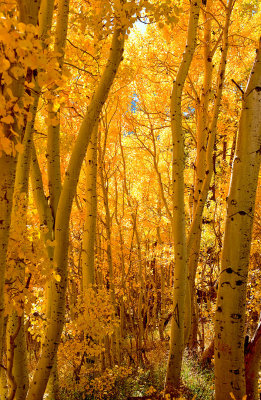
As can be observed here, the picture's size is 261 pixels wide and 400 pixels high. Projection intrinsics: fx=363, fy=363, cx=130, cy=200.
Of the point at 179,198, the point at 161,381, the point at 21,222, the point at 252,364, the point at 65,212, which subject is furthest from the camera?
the point at 161,381

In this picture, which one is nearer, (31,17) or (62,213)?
(31,17)

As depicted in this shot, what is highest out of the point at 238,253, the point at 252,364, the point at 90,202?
the point at 90,202

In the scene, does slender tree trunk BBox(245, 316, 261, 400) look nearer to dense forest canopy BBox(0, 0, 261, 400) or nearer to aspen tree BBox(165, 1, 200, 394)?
dense forest canopy BBox(0, 0, 261, 400)

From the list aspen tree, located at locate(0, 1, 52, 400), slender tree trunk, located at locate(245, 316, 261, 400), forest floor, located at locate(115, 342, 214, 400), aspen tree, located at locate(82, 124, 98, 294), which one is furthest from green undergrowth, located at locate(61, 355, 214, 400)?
slender tree trunk, located at locate(245, 316, 261, 400)

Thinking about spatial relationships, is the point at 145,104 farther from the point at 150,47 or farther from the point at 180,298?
the point at 180,298

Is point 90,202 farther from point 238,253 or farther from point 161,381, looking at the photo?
point 238,253

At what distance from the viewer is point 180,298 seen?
4840mm

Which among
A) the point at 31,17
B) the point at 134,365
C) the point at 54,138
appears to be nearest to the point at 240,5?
the point at 54,138

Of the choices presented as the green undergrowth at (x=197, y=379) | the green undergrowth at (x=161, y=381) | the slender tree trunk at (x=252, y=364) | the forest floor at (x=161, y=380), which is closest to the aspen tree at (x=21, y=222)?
the slender tree trunk at (x=252, y=364)

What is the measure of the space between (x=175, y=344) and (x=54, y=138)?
3.04 meters

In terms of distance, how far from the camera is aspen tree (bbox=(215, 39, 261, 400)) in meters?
2.41

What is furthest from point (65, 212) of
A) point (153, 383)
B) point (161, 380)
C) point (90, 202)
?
point (161, 380)

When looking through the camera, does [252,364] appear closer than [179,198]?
Yes

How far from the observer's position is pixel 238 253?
2449 mm
